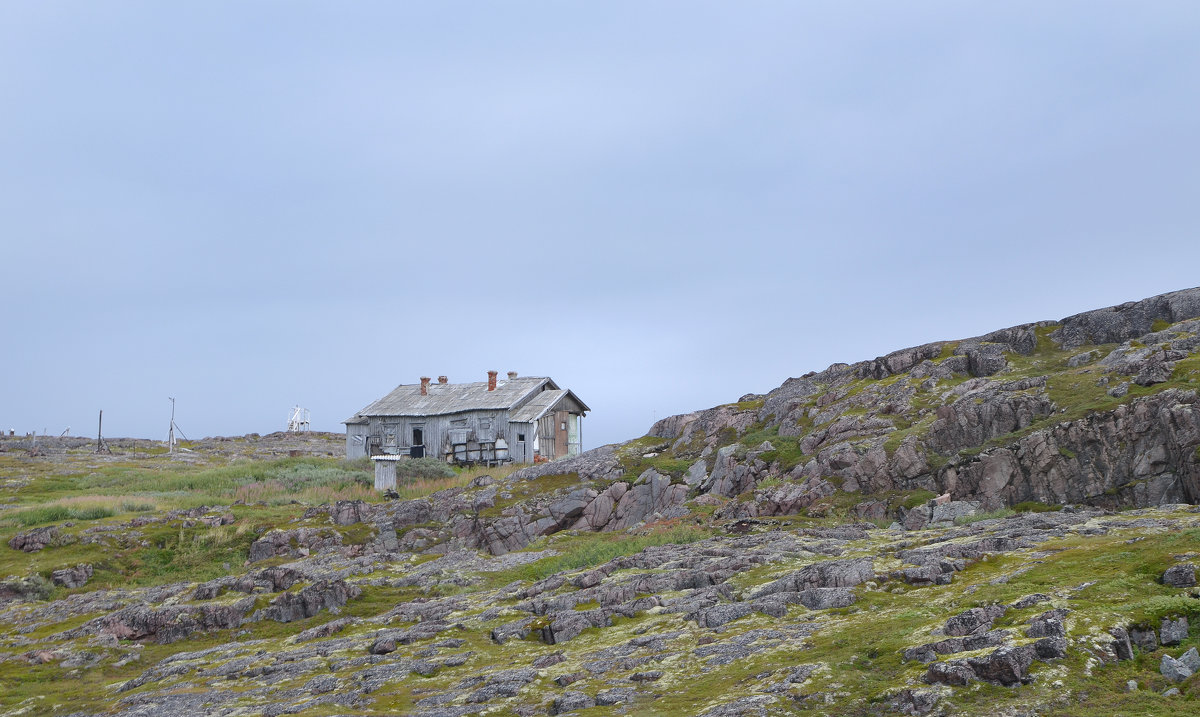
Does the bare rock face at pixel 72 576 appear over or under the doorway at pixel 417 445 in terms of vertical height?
under

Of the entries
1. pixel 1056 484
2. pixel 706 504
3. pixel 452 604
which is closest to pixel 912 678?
pixel 452 604

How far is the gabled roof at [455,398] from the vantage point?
80500 mm

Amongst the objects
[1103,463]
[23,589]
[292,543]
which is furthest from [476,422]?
[1103,463]

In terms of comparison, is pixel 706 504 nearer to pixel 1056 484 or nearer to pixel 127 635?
pixel 1056 484

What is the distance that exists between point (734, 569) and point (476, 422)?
191 ft

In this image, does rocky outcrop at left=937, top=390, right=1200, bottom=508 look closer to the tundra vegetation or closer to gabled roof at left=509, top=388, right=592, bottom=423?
the tundra vegetation

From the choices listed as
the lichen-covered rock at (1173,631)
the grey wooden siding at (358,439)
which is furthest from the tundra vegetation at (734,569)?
the grey wooden siding at (358,439)

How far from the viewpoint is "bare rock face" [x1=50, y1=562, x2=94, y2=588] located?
131ft

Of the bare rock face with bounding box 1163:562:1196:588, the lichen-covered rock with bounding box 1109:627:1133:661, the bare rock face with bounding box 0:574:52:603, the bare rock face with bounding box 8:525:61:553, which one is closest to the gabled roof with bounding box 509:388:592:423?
the bare rock face with bounding box 8:525:61:553

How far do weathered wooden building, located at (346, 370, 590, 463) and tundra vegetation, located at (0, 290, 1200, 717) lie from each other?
67.3 feet

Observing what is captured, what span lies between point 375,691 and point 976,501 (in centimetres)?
2428

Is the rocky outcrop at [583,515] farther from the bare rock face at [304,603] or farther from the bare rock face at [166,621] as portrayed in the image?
the bare rock face at [166,621]

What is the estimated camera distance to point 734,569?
24922 millimetres

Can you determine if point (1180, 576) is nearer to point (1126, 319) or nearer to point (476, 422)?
point (1126, 319)
